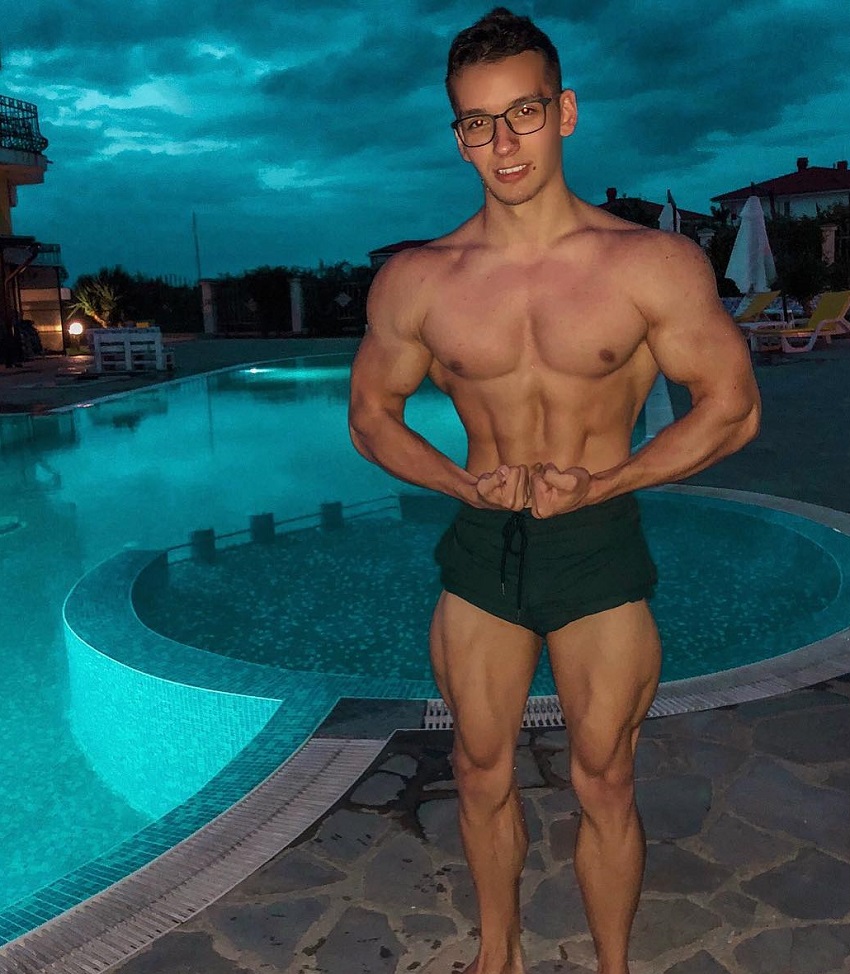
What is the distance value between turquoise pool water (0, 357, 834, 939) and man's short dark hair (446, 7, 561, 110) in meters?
2.56

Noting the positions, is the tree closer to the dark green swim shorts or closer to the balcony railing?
the balcony railing

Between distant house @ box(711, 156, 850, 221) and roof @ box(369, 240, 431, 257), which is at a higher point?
distant house @ box(711, 156, 850, 221)

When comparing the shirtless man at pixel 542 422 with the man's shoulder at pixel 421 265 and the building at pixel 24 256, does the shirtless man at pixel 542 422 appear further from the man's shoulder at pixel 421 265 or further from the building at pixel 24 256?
the building at pixel 24 256

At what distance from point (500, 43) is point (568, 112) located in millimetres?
205

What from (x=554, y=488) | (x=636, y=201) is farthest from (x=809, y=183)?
(x=554, y=488)

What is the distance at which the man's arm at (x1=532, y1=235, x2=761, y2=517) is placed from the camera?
1.95 meters

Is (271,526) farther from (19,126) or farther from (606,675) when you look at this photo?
(19,126)

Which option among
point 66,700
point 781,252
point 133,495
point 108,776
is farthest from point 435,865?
point 781,252

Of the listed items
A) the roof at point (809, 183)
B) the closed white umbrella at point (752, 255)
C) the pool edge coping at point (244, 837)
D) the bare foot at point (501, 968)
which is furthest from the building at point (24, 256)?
the roof at point (809, 183)

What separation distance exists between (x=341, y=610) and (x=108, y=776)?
6.00 ft

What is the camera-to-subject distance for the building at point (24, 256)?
77.5ft

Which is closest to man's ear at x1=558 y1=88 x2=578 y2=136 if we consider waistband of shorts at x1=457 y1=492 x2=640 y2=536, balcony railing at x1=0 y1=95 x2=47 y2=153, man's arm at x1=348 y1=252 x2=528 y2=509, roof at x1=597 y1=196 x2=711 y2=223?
man's arm at x1=348 y1=252 x2=528 y2=509

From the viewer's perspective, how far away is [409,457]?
213 cm

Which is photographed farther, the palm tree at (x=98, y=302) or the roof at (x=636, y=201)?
the roof at (x=636, y=201)
